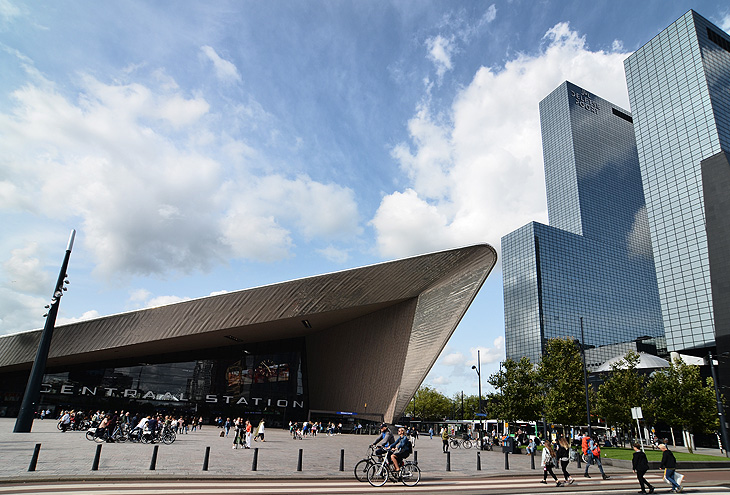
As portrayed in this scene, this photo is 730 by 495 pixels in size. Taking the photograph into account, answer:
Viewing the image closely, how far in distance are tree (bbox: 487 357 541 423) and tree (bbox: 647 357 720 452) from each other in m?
8.86

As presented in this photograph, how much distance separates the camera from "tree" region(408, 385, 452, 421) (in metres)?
87.3

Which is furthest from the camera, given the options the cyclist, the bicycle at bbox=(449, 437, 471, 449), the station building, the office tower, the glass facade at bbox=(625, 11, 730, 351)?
the office tower

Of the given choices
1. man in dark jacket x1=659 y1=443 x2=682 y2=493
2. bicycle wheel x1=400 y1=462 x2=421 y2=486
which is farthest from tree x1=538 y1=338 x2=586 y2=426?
bicycle wheel x1=400 y1=462 x2=421 y2=486

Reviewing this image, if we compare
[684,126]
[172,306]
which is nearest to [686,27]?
[684,126]

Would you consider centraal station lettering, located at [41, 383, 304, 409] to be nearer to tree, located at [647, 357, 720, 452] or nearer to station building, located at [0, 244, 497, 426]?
station building, located at [0, 244, 497, 426]

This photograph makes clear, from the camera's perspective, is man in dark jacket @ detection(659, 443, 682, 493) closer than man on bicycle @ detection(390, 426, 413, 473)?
No

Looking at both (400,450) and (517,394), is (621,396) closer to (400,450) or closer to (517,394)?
(517,394)

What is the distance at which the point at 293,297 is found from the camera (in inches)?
1248

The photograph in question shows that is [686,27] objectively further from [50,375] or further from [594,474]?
[50,375]

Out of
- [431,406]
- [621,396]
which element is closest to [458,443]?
[621,396]

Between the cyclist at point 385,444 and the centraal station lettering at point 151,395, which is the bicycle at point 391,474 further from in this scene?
the centraal station lettering at point 151,395

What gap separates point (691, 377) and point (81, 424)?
41.0 m

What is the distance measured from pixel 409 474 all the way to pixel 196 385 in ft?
120

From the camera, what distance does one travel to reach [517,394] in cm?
3003
